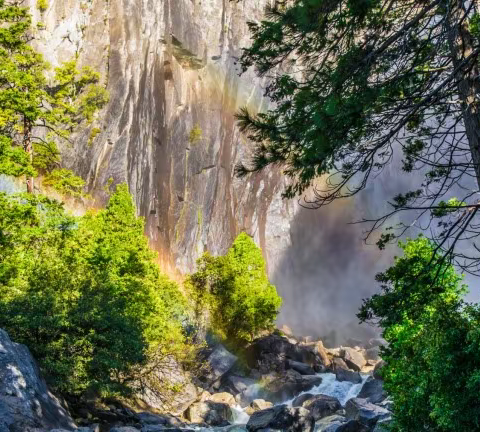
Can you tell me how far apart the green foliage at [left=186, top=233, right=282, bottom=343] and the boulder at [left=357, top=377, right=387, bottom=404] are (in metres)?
12.8

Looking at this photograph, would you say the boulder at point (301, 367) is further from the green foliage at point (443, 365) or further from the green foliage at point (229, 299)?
the green foliage at point (443, 365)

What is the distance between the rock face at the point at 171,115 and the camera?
4900 cm

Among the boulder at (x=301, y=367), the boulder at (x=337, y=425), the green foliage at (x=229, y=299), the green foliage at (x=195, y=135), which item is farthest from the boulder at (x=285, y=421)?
the green foliage at (x=195, y=135)

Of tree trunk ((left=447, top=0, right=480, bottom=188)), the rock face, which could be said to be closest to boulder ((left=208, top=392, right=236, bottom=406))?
the rock face

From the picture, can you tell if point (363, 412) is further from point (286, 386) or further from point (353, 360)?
point (353, 360)

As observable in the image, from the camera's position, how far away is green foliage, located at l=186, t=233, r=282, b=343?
43656mm

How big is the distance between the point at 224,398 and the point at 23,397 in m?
25.3

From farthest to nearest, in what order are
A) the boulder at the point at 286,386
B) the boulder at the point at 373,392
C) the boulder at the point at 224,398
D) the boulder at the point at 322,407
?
the boulder at the point at 286,386
the boulder at the point at 224,398
the boulder at the point at 373,392
the boulder at the point at 322,407

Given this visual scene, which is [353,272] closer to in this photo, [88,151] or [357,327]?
[357,327]

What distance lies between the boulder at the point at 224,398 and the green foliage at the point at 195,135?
3481cm

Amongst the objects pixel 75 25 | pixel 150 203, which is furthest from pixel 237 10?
pixel 150 203

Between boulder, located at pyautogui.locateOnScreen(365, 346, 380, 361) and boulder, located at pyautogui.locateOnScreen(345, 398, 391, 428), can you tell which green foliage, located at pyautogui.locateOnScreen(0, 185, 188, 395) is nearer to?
boulder, located at pyautogui.locateOnScreen(345, 398, 391, 428)

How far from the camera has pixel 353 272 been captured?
8688cm

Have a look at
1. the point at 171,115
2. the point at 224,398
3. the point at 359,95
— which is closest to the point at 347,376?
the point at 224,398
